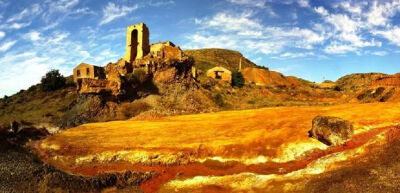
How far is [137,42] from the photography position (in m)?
67.2

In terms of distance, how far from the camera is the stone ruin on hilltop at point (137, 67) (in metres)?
49.1

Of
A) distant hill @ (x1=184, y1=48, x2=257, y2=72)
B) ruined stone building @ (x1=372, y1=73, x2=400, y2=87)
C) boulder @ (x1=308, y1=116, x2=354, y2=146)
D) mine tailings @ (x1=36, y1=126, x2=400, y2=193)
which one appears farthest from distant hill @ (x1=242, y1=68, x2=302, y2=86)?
mine tailings @ (x1=36, y1=126, x2=400, y2=193)

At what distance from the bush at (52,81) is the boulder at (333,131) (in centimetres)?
5992

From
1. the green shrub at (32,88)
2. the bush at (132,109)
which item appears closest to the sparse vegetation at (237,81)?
the bush at (132,109)

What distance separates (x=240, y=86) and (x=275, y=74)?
4317 centimetres

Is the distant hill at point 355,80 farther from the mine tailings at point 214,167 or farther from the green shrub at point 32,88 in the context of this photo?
the mine tailings at point 214,167

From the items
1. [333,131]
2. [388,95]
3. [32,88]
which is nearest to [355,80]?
[388,95]

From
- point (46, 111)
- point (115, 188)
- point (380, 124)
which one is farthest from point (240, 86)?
point (115, 188)

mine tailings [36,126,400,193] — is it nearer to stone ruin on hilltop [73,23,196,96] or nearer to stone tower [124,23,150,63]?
stone ruin on hilltop [73,23,196,96]

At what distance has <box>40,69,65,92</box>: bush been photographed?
7206 cm

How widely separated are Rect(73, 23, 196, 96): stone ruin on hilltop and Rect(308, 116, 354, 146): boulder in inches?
1207

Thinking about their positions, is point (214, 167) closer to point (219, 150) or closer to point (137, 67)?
point (219, 150)

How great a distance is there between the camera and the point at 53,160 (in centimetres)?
2997

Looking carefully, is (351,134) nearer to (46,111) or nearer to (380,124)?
(380,124)
